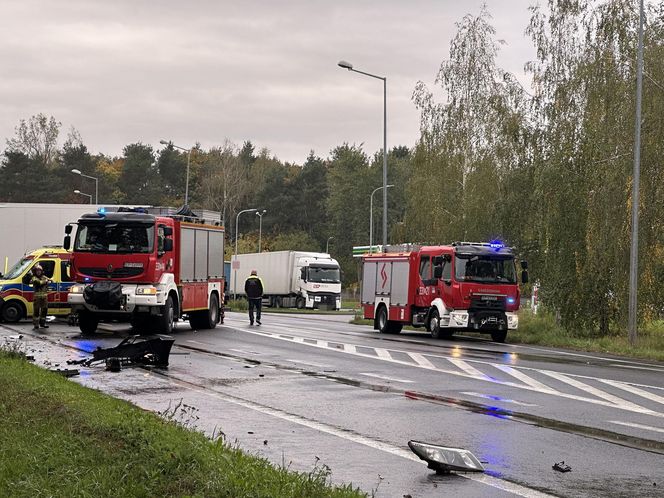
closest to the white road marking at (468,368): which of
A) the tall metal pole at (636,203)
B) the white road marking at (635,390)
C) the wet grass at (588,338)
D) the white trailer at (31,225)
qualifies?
the white road marking at (635,390)

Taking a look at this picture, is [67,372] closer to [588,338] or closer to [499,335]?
[499,335]

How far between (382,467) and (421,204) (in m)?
44.1

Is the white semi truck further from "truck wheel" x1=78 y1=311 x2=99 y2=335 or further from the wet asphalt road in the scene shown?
the wet asphalt road

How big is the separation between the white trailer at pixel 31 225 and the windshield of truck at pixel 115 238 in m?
14.0

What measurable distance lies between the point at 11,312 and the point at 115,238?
324 inches

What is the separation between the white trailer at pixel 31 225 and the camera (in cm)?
4003

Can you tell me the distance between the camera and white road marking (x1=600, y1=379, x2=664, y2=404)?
14047 millimetres

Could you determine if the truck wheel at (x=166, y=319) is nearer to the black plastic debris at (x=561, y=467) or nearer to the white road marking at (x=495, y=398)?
the white road marking at (x=495, y=398)

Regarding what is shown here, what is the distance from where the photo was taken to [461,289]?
29406mm

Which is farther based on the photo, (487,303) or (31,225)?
(31,225)

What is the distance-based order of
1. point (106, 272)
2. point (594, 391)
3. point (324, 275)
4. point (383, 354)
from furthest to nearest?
point (324, 275)
point (106, 272)
point (383, 354)
point (594, 391)

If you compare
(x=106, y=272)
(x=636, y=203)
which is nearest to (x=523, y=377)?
(x=636, y=203)

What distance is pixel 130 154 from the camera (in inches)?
4815

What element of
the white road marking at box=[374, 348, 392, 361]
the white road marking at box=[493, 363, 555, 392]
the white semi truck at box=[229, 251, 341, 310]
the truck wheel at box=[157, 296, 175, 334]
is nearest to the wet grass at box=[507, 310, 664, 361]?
→ the white road marking at box=[374, 348, 392, 361]
